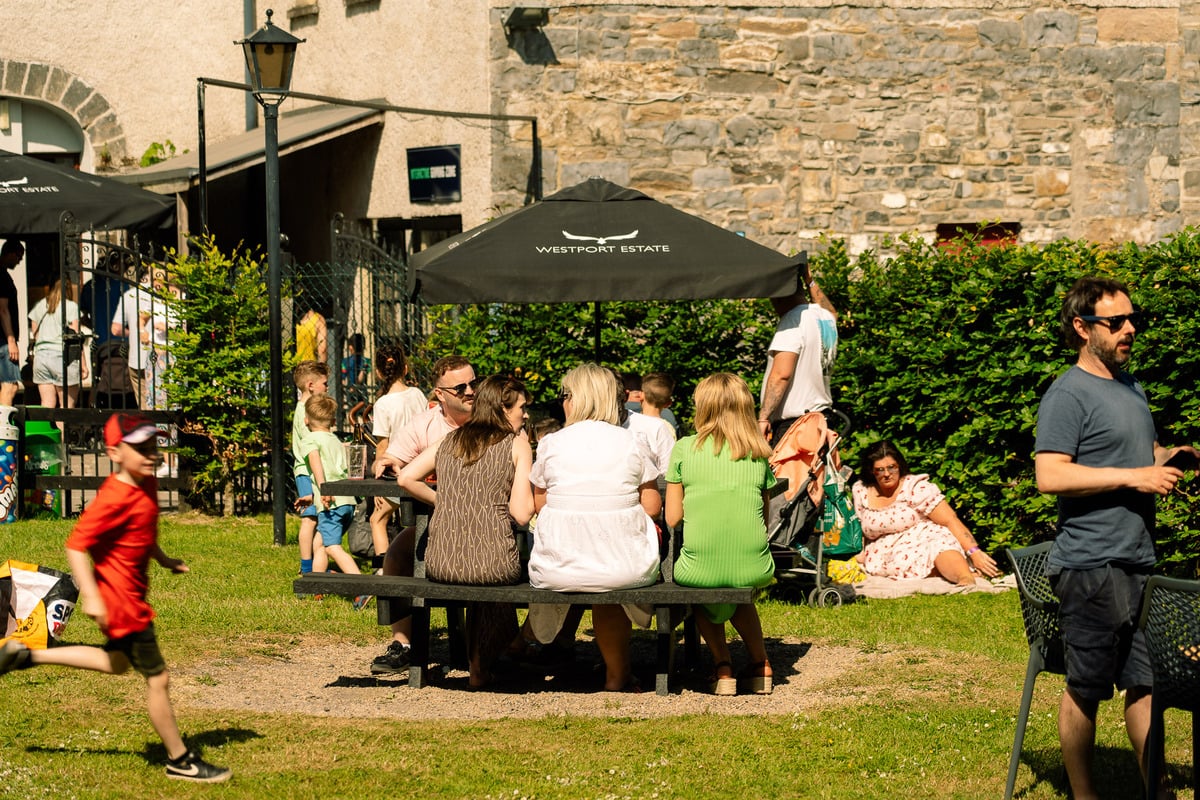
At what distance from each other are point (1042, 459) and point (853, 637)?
3.35 metres

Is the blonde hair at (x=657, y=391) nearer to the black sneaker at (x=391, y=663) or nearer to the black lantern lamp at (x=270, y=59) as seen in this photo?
the black sneaker at (x=391, y=663)

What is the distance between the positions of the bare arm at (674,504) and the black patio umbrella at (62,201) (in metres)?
7.21

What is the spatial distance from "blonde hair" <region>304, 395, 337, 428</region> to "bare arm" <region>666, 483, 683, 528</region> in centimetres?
300

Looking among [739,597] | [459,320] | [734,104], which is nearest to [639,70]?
[734,104]

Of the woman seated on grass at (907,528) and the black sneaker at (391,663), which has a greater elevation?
the woman seated on grass at (907,528)

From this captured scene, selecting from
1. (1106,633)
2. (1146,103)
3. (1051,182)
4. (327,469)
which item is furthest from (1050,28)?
(1106,633)

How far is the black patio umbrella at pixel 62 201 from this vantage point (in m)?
13.1

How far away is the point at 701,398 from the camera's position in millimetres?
7359

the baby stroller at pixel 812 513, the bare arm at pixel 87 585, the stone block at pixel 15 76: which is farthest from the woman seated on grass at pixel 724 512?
the stone block at pixel 15 76

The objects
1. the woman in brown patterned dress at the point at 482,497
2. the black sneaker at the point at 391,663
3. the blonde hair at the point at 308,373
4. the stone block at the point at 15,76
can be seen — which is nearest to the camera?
the woman in brown patterned dress at the point at 482,497

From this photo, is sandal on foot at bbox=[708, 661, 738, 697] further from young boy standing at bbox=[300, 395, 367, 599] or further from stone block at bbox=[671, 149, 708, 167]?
stone block at bbox=[671, 149, 708, 167]

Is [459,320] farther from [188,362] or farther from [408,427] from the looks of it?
[408,427]

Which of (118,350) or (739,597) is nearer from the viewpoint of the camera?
(739,597)

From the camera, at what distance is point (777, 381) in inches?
384
